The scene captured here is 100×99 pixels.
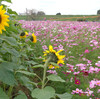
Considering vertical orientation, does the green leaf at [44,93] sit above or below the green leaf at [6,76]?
below

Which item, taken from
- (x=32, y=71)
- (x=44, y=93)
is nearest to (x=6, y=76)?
(x=44, y=93)

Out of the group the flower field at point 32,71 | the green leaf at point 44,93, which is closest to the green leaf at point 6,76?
the flower field at point 32,71

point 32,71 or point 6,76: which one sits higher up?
point 6,76

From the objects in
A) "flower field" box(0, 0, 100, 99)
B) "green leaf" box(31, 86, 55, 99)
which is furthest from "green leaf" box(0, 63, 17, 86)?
"green leaf" box(31, 86, 55, 99)

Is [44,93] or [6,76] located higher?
[6,76]

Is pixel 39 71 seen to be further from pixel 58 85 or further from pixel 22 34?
pixel 22 34

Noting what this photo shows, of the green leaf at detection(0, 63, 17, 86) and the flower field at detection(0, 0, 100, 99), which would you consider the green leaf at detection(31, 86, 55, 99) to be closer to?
the flower field at detection(0, 0, 100, 99)

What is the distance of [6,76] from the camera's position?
1215mm

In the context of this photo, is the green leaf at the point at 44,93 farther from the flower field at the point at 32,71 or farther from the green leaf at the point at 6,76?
the green leaf at the point at 6,76

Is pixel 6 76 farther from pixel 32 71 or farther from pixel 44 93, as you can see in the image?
pixel 32 71

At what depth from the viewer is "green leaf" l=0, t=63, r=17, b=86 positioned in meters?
1.19

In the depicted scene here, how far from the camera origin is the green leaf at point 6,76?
1186 mm

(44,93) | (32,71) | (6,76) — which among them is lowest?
(32,71)

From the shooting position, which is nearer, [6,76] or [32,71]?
[6,76]
